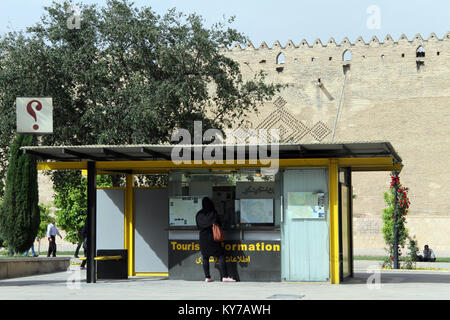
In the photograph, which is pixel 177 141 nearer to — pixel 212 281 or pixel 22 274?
pixel 22 274

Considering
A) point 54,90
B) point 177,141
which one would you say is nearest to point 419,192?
point 177,141

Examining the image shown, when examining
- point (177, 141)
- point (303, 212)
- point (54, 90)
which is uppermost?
point (54, 90)

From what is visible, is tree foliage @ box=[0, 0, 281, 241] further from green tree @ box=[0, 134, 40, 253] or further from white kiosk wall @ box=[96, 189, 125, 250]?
white kiosk wall @ box=[96, 189, 125, 250]

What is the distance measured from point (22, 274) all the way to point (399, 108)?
3430 cm

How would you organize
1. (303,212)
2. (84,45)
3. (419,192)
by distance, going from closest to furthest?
(303,212)
(84,45)
(419,192)

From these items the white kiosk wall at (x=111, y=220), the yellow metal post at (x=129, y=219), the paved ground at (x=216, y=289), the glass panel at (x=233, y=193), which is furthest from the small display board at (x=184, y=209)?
the white kiosk wall at (x=111, y=220)

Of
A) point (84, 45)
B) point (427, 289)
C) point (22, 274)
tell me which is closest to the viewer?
point (427, 289)

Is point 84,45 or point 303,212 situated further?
point 84,45

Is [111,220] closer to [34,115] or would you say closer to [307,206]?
[34,115]

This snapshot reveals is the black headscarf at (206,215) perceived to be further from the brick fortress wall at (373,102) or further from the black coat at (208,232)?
the brick fortress wall at (373,102)

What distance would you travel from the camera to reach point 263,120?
48.6m

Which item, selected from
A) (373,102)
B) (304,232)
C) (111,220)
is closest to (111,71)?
(111,220)

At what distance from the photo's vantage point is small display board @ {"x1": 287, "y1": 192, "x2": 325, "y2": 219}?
14.7m

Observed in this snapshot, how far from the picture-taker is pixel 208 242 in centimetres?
1484
